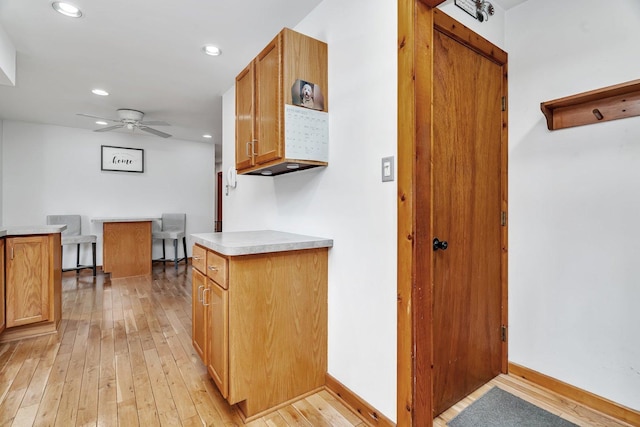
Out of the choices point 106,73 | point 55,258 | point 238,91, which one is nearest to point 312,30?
point 238,91

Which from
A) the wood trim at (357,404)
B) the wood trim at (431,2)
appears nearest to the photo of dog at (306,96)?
the wood trim at (431,2)

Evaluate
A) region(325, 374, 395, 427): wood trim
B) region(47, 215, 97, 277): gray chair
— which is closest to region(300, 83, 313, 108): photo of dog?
region(325, 374, 395, 427): wood trim

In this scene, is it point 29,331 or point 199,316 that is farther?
point 29,331

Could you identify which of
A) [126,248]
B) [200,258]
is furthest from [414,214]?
[126,248]

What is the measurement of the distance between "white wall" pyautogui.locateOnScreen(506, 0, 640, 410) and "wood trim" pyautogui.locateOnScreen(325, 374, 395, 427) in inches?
42.5

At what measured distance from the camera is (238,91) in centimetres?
246

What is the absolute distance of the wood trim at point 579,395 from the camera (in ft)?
5.15

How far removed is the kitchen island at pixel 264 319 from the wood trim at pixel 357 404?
0.28ft

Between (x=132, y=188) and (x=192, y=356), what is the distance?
4.56m

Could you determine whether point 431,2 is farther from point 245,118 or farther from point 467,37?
point 245,118

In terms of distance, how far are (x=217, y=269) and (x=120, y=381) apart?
1.06 m

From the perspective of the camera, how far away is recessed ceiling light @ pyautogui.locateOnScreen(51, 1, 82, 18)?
81.1 inches

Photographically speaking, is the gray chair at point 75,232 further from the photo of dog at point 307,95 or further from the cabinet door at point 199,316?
the photo of dog at point 307,95

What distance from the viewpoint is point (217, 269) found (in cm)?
172
